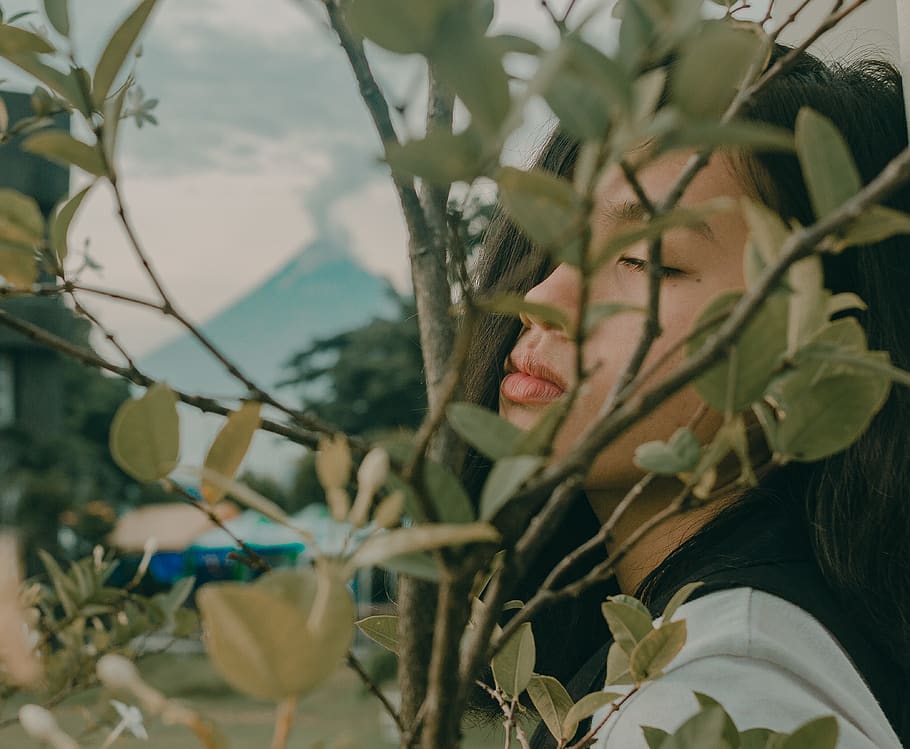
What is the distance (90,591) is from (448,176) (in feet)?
2.62

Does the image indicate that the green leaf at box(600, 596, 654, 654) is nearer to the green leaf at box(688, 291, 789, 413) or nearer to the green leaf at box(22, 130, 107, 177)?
the green leaf at box(688, 291, 789, 413)

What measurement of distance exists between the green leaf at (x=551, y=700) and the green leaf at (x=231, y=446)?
0.33m

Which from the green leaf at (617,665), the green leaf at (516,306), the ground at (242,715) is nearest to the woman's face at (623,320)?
the green leaf at (617,665)

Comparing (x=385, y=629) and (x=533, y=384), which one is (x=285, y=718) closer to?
(x=385, y=629)

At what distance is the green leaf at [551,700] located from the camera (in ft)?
2.03

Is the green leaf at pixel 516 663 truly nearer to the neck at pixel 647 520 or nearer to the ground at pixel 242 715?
the neck at pixel 647 520

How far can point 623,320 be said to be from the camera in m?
0.85

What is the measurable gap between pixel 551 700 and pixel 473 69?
1.59 ft

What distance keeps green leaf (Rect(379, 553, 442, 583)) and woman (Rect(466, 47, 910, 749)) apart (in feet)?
1.17

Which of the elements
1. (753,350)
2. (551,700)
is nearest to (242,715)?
(551,700)

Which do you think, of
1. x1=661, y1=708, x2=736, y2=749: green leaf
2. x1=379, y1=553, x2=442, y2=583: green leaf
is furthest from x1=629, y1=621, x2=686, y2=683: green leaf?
x1=379, y1=553, x2=442, y2=583: green leaf

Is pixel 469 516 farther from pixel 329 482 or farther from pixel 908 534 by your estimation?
pixel 908 534

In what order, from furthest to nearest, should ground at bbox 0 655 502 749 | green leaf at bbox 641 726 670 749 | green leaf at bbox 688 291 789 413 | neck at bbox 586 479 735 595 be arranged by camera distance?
ground at bbox 0 655 502 749, neck at bbox 586 479 735 595, green leaf at bbox 641 726 670 749, green leaf at bbox 688 291 789 413

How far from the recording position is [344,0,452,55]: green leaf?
25 cm
